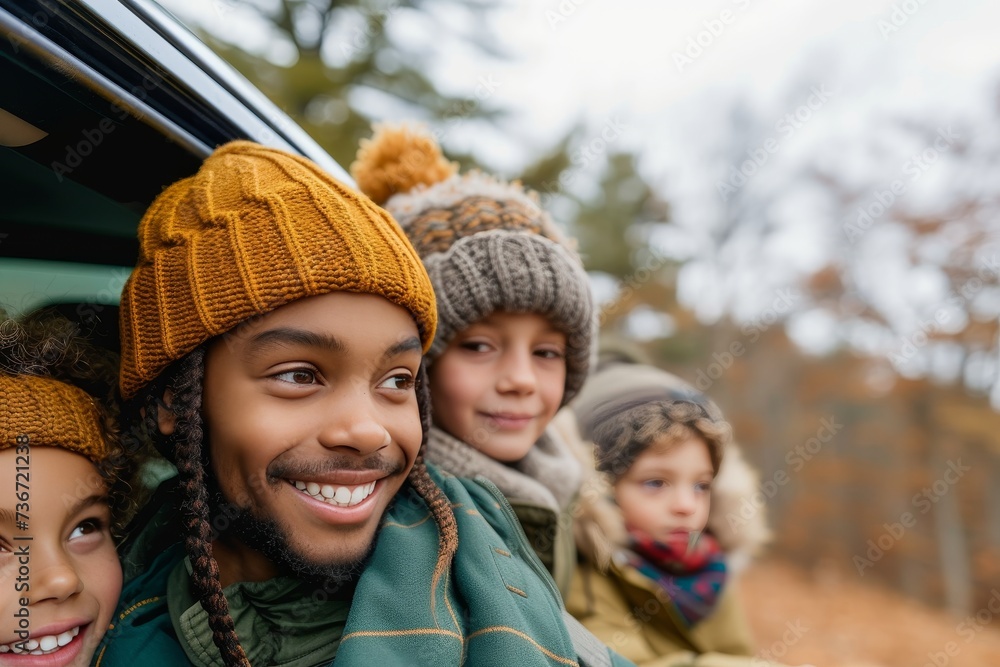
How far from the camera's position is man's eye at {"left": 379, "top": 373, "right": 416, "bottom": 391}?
192 cm

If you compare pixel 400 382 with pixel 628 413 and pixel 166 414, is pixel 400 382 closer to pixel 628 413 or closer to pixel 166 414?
pixel 166 414

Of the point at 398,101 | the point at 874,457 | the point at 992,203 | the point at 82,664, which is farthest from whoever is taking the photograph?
the point at 874,457

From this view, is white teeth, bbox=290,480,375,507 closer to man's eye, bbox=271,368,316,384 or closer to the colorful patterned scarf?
man's eye, bbox=271,368,316,384

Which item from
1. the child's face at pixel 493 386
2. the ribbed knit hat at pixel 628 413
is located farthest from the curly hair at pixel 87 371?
the ribbed knit hat at pixel 628 413

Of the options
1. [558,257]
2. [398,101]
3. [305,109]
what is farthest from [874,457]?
[558,257]

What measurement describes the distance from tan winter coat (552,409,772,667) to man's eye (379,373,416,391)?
124cm

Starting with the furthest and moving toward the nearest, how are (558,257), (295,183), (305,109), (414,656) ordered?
(305,109)
(558,257)
(295,183)
(414,656)

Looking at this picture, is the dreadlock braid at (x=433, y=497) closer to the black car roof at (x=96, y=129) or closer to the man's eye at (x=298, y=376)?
the man's eye at (x=298, y=376)

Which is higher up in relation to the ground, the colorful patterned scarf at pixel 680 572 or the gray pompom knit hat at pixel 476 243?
the gray pompom knit hat at pixel 476 243

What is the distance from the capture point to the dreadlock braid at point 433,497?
182 centimetres

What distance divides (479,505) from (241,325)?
0.82 m

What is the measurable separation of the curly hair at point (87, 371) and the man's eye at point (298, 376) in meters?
0.49

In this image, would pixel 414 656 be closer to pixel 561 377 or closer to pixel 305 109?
pixel 561 377

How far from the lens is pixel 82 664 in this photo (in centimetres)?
172
